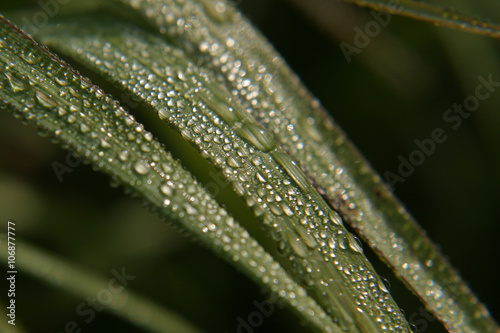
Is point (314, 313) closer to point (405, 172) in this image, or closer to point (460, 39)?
point (405, 172)

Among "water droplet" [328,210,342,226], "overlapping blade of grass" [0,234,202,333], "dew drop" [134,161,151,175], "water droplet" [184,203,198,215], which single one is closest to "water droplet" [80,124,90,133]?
"dew drop" [134,161,151,175]

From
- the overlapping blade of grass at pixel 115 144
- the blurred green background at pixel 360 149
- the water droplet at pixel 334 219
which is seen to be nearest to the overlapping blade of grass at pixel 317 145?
the water droplet at pixel 334 219

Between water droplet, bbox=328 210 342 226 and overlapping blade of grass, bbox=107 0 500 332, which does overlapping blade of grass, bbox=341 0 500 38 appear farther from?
water droplet, bbox=328 210 342 226

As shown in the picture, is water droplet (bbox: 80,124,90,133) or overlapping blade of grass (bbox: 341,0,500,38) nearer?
water droplet (bbox: 80,124,90,133)

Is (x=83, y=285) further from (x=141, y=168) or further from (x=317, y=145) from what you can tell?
(x=317, y=145)

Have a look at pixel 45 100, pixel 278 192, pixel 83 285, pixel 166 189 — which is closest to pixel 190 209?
pixel 166 189

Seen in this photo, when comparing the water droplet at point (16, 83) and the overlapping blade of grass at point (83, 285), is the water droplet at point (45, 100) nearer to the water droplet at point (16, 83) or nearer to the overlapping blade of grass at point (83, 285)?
the water droplet at point (16, 83)
